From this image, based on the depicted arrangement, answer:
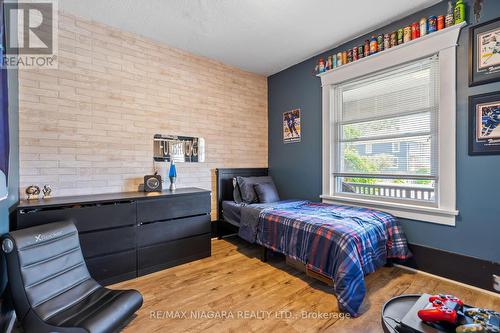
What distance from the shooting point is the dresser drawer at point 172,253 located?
2.47 meters

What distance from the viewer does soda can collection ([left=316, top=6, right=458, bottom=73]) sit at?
228 cm

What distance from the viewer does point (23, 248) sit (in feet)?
5.04

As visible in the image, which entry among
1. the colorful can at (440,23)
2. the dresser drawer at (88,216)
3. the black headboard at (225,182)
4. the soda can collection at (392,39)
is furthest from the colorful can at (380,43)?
the dresser drawer at (88,216)

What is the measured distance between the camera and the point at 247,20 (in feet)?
8.55

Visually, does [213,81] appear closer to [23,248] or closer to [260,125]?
[260,125]

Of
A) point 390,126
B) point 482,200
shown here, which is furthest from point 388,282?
point 390,126

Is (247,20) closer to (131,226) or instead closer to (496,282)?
(131,226)

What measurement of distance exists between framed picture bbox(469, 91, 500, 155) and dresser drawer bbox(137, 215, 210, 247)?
2.84 meters

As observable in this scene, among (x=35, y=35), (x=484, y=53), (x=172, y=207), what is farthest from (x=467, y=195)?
(x=35, y=35)

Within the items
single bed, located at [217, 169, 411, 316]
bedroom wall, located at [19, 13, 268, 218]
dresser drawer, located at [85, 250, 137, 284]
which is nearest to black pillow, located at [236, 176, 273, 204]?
single bed, located at [217, 169, 411, 316]

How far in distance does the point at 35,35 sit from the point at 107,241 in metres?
2.20

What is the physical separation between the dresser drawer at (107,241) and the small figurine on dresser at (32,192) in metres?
0.67

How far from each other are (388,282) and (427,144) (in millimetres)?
1484

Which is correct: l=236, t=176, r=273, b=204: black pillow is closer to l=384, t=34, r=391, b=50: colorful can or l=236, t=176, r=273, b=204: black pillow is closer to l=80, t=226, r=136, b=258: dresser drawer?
l=80, t=226, r=136, b=258: dresser drawer
